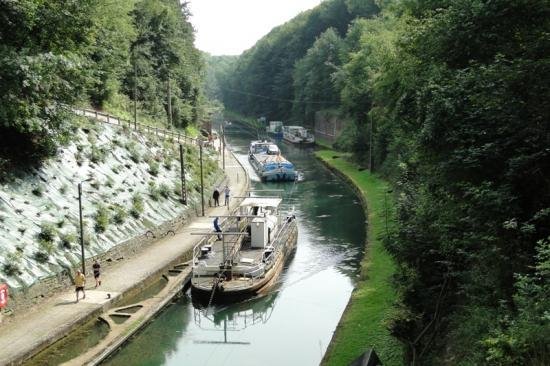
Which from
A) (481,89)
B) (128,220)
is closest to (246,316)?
(128,220)

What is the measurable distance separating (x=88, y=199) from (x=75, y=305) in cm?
745

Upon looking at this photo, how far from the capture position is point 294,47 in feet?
375

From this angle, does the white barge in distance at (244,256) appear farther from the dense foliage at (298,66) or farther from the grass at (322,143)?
the dense foliage at (298,66)

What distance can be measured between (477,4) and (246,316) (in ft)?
45.5

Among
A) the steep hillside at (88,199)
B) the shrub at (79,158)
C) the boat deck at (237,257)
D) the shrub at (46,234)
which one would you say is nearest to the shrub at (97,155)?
the steep hillside at (88,199)

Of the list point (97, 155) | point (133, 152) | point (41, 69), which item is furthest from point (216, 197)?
point (41, 69)

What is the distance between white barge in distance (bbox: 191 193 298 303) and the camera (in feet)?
72.9

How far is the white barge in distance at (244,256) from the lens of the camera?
22.2 m

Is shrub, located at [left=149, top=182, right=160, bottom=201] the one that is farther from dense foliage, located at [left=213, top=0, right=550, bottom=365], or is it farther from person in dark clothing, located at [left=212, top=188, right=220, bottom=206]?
dense foliage, located at [left=213, top=0, right=550, bottom=365]

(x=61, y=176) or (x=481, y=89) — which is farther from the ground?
(x=481, y=89)

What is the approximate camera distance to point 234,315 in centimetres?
2178

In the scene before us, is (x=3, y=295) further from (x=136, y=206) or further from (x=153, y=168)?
(x=153, y=168)

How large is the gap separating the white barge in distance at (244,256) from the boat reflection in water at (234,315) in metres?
0.46

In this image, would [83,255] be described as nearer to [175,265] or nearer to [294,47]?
[175,265]
